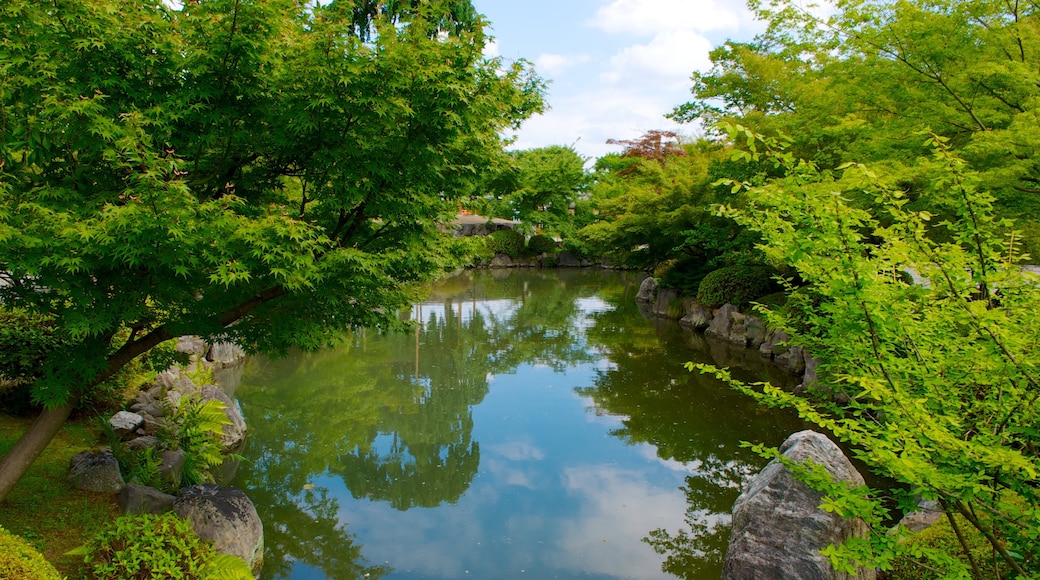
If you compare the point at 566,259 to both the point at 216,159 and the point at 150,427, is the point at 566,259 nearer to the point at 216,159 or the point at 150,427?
the point at 150,427

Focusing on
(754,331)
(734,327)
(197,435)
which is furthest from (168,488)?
(734,327)

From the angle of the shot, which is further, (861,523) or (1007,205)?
(1007,205)

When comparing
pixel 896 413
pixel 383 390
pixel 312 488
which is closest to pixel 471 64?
pixel 896 413

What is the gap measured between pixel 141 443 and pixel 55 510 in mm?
1196

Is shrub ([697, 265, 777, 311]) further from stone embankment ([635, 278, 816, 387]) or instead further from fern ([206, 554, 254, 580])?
fern ([206, 554, 254, 580])

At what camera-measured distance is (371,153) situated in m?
3.70

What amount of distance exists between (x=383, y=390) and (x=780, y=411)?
5.80 m

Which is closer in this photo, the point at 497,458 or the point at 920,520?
the point at 920,520

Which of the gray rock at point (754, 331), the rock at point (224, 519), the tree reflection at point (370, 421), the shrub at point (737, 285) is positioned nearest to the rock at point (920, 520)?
the tree reflection at point (370, 421)

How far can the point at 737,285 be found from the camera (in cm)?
1360

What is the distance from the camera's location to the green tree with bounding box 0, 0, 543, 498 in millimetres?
2896

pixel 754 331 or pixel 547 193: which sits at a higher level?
pixel 547 193

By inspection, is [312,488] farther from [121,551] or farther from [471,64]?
[471,64]

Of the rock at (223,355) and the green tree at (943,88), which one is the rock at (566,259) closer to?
the rock at (223,355)
